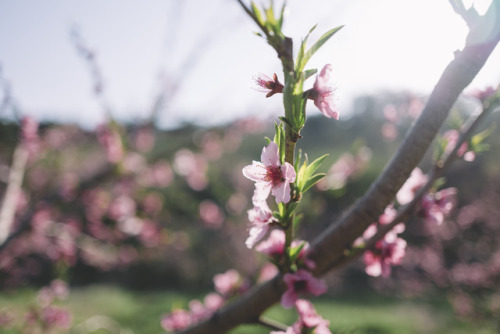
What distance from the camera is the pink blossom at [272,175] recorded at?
0.79 metres

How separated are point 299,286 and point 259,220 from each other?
22cm

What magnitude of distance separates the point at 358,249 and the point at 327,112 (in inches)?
17.6

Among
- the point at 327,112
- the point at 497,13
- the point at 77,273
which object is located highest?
A: the point at 497,13

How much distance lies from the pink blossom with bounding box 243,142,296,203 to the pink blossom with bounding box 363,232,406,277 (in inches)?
19.4

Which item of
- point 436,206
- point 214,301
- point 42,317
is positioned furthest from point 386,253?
point 42,317

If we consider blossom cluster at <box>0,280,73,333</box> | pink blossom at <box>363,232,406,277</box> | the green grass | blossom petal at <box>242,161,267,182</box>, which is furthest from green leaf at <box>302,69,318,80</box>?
the green grass

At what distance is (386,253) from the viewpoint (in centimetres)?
115

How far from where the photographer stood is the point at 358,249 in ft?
3.42

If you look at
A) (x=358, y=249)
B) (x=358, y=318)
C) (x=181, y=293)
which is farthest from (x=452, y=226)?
(x=358, y=249)

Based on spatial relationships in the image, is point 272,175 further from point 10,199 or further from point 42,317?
point 42,317

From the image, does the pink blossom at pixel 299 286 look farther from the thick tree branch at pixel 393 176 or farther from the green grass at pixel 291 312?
the green grass at pixel 291 312

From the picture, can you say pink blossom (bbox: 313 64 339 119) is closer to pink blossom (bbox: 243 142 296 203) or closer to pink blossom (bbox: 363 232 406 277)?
pink blossom (bbox: 243 142 296 203)

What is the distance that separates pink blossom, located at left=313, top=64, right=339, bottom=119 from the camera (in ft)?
2.68

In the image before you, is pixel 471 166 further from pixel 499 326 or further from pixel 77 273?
pixel 77 273
